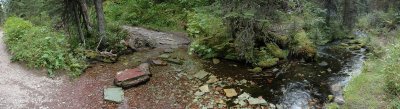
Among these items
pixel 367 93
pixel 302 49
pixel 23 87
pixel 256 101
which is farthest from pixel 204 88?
pixel 302 49

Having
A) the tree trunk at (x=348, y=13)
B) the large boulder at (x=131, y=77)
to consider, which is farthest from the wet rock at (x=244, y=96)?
the tree trunk at (x=348, y=13)

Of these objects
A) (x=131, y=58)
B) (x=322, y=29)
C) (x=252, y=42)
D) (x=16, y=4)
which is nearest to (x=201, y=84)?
(x=252, y=42)

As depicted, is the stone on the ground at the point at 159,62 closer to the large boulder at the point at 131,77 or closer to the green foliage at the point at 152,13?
the large boulder at the point at 131,77

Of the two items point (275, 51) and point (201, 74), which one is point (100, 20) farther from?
point (275, 51)

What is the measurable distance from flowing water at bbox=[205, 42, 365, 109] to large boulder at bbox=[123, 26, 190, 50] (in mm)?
3509

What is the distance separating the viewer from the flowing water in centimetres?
968

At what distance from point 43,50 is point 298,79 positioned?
9383 millimetres

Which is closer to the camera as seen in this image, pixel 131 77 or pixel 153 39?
pixel 131 77

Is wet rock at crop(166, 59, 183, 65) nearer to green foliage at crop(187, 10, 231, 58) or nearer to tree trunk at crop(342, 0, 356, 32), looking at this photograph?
green foliage at crop(187, 10, 231, 58)

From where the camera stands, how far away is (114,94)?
31.3 ft

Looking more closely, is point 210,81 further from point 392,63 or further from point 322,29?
point 322,29

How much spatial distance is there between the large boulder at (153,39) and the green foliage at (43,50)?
294cm

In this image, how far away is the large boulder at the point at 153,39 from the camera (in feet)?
48.5

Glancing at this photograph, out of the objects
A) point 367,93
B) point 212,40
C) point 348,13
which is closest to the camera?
point 367,93
